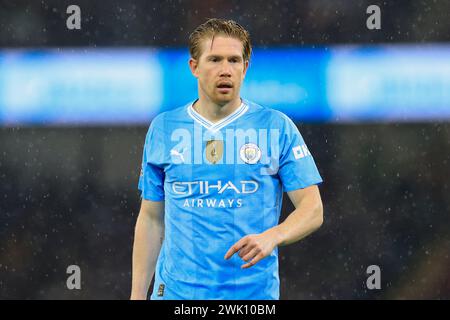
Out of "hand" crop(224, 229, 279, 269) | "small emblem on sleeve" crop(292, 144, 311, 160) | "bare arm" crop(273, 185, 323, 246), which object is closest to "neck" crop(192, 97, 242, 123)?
"small emblem on sleeve" crop(292, 144, 311, 160)

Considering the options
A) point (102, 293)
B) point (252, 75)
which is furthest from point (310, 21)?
point (102, 293)

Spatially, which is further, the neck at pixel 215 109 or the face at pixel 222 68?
the neck at pixel 215 109

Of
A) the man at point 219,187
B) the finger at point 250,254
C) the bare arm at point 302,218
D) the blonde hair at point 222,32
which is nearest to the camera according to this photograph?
the finger at point 250,254

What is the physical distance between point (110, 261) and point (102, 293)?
25 centimetres

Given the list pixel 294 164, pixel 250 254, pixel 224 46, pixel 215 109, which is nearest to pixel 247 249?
pixel 250 254

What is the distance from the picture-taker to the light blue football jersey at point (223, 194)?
2771 millimetres

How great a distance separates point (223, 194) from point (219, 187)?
0.03 meters

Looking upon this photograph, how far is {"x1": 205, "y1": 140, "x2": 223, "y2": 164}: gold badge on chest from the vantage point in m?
2.89

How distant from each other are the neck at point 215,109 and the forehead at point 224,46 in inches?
7.4

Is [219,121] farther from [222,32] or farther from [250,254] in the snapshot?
[250,254]

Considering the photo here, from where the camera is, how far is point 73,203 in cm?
545

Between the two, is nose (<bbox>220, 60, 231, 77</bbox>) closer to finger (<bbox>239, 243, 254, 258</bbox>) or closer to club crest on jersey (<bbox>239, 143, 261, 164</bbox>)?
club crest on jersey (<bbox>239, 143, 261, 164</bbox>)

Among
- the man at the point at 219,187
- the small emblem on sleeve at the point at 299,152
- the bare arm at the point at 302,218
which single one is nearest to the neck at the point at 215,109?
the man at the point at 219,187

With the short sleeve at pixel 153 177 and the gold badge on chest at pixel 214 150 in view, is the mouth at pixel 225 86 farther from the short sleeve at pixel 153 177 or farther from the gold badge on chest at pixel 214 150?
the short sleeve at pixel 153 177
